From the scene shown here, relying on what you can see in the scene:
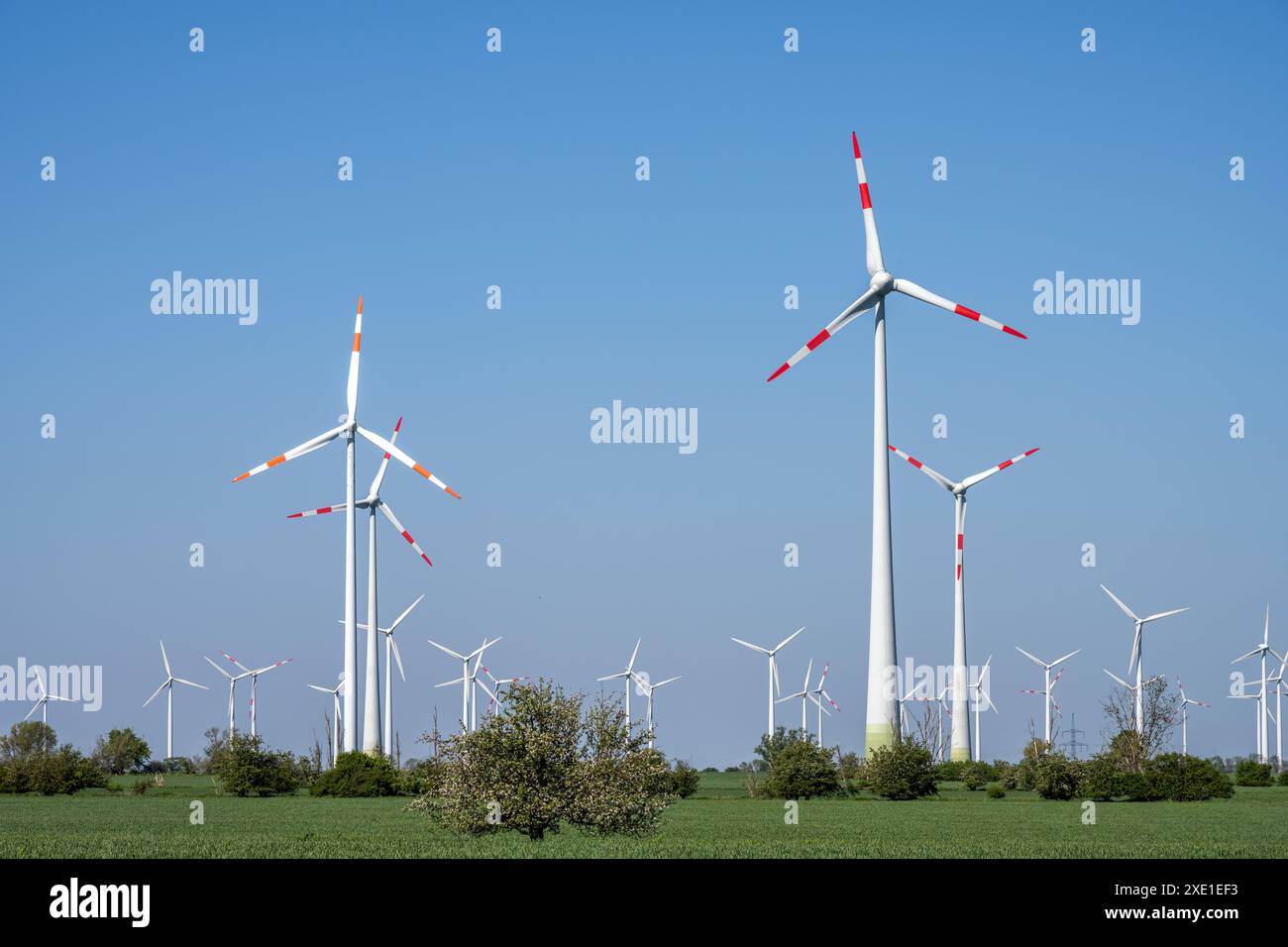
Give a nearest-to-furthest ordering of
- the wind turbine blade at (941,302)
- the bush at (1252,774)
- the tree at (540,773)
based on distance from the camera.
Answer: the tree at (540,773)
the wind turbine blade at (941,302)
the bush at (1252,774)

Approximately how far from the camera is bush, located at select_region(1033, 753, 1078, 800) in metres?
102

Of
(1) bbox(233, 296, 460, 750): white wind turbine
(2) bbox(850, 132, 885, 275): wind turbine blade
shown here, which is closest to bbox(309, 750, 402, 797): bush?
(1) bbox(233, 296, 460, 750): white wind turbine

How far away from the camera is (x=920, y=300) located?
299 feet

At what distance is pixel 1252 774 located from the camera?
142 m

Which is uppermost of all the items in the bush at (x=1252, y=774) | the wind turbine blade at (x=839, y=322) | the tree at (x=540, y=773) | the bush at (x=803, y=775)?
the wind turbine blade at (x=839, y=322)

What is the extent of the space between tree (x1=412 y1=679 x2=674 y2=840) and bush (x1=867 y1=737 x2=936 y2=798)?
58003 millimetres

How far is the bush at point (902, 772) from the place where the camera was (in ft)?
329

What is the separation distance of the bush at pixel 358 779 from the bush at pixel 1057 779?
42.7m

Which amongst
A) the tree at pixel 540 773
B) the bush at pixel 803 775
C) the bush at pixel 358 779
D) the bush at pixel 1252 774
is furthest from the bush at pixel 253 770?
the bush at pixel 1252 774

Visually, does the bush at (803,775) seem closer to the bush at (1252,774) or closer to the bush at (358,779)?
the bush at (358,779)

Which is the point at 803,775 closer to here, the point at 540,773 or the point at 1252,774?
the point at 1252,774

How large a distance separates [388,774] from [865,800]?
1252 inches
